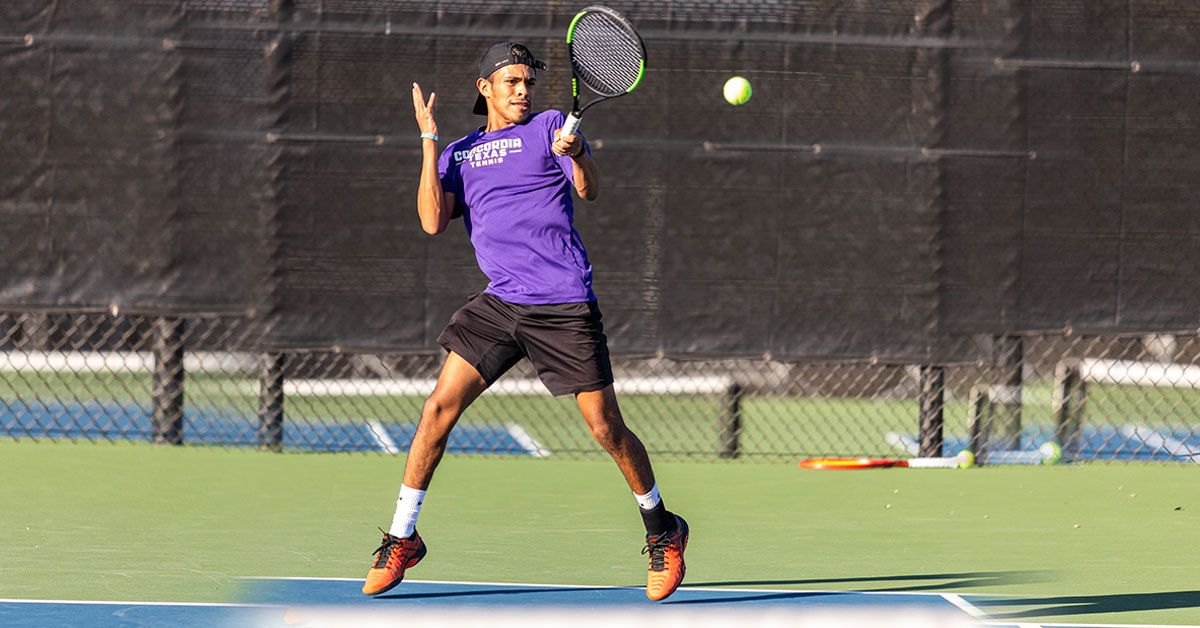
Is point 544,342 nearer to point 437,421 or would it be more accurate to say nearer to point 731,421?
point 437,421

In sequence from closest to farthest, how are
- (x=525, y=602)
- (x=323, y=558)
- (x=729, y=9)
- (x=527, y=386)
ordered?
1. (x=525, y=602)
2. (x=323, y=558)
3. (x=729, y=9)
4. (x=527, y=386)

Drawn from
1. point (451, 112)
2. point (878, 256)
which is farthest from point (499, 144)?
point (878, 256)

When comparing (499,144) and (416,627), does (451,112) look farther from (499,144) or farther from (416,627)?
(416,627)

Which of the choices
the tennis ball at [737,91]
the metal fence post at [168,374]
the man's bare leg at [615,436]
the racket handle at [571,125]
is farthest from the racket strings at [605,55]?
the metal fence post at [168,374]

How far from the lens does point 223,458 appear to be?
6.95m

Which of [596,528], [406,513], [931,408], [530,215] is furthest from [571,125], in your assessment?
[931,408]

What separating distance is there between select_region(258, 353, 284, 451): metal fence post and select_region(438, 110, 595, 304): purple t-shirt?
9.20 ft

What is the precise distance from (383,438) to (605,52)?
153 inches

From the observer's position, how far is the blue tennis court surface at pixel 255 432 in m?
7.14

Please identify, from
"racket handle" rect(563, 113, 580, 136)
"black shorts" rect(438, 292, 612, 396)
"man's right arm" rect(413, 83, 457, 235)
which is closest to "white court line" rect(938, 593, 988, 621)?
"black shorts" rect(438, 292, 612, 396)

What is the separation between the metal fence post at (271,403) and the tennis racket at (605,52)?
295 centimetres

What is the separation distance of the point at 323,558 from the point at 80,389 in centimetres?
756

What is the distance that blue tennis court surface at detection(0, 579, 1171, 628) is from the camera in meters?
3.89

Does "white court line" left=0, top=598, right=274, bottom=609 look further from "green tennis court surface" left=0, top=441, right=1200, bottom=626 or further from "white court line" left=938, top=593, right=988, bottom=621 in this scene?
"white court line" left=938, top=593, right=988, bottom=621
